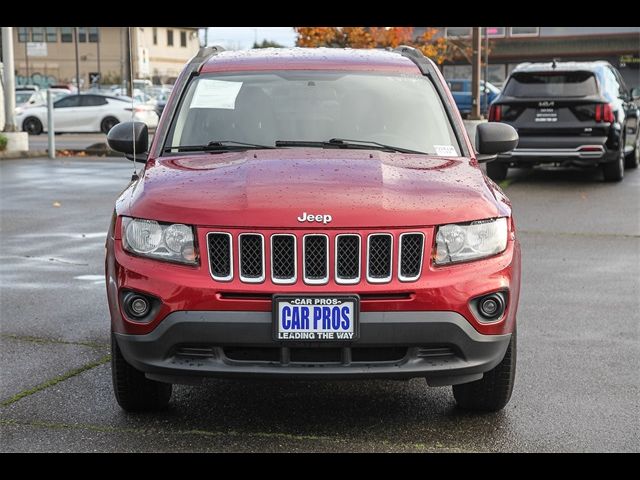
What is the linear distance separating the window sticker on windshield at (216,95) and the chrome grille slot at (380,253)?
167 cm

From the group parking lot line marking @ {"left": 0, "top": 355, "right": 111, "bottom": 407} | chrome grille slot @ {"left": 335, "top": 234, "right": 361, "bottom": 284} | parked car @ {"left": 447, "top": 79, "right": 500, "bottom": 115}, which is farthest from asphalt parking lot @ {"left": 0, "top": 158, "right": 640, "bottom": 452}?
parked car @ {"left": 447, "top": 79, "right": 500, "bottom": 115}

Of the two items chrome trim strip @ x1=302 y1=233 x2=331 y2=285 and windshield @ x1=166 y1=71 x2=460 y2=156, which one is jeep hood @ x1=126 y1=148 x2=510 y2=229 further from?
windshield @ x1=166 y1=71 x2=460 y2=156

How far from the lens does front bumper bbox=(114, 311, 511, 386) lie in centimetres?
407

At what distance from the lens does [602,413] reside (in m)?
4.79

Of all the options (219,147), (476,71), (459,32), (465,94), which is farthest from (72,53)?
(219,147)

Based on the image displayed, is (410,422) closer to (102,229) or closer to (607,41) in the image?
(102,229)

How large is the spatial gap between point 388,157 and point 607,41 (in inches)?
2014

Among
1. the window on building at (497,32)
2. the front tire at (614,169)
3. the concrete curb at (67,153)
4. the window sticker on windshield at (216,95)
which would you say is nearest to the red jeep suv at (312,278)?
the window sticker on windshield at (216,95)

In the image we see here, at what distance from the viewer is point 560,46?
2121 inches

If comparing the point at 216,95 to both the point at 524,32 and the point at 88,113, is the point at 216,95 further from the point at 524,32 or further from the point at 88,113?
the point at 524,32

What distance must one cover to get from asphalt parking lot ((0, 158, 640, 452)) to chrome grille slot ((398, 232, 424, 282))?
29.8 inches

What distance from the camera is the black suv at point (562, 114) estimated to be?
46.7ft

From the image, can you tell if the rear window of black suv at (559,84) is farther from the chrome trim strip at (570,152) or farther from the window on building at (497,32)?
the window on building at (497,32)
